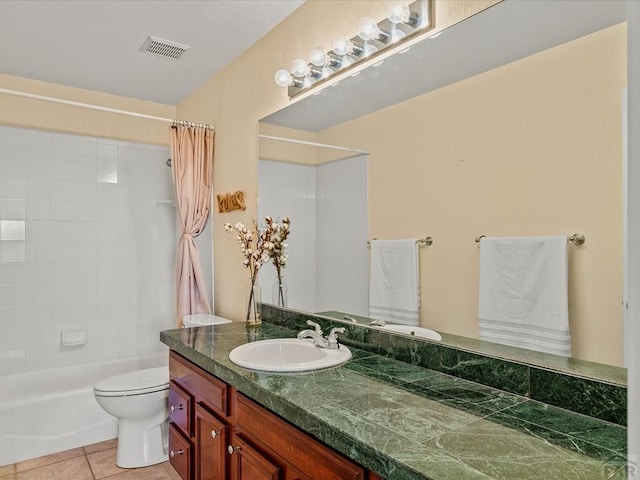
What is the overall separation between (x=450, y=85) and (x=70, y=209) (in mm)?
2951

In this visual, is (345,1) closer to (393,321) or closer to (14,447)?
(393,321)

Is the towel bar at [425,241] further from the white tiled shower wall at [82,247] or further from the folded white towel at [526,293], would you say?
the white tiled shower wall at [82,247]

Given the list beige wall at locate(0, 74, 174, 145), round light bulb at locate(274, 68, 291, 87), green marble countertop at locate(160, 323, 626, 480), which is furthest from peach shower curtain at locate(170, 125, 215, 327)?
green marble countertop at locate(160, 323, 626, 480)

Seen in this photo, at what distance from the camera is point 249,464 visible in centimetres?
147

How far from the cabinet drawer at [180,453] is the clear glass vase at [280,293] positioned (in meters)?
0.81

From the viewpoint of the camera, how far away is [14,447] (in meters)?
Result: 2.73

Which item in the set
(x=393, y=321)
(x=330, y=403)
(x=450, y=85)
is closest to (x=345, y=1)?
(x=450, y=85)

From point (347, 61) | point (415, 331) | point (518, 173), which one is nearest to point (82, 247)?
point (347, 61)

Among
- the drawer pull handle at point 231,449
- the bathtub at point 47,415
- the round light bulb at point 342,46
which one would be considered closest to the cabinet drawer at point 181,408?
the drawer pull handle at point 231,449

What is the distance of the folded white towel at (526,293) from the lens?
1.20m

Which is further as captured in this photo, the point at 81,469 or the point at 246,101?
the point at 246,101

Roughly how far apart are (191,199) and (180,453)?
1633mm

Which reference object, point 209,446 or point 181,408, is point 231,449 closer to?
point 209,446

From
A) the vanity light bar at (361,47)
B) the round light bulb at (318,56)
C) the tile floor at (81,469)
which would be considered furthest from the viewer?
the tile floor at (81,469)
